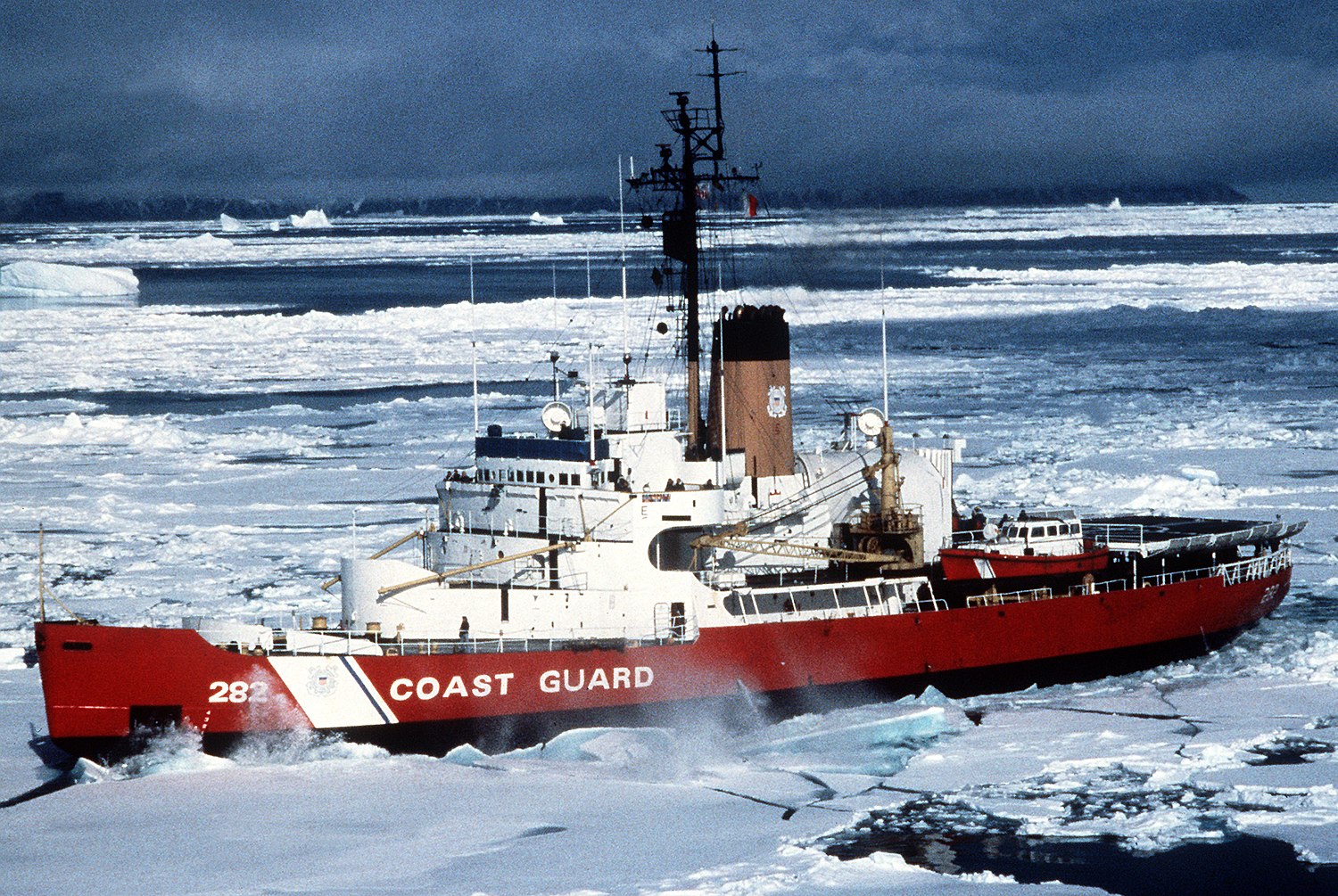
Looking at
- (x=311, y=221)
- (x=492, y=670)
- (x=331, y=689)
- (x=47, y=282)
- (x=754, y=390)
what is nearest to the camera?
(x=331, y=689)

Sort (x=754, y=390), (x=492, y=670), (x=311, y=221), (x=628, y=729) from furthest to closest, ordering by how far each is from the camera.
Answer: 1. (x=311, y=221)
2. (x=754, y=390)
3. (x=628, y=729)
4. (x=492, y=670)

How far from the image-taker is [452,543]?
57.7 ft

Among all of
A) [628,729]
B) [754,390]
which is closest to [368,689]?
[628,729]

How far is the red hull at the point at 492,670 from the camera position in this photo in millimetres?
14852

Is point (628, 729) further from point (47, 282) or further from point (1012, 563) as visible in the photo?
point (47, 282)

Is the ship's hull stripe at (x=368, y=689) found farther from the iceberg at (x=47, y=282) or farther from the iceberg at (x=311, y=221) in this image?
the iceberg at (x=311, y=221)

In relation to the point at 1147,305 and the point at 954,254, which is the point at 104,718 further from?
the point at 954,254

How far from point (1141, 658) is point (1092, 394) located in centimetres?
1785

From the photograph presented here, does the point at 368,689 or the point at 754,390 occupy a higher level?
the point at 754,390

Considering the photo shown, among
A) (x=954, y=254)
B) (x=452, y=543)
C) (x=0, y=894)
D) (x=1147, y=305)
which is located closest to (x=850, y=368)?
(x=1147, y=305)

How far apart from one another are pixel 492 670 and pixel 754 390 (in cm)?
477

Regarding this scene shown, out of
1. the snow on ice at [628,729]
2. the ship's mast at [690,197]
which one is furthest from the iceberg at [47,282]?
the ship's mast at [690,197]

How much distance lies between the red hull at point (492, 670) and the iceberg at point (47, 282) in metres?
57.0

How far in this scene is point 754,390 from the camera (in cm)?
1853
